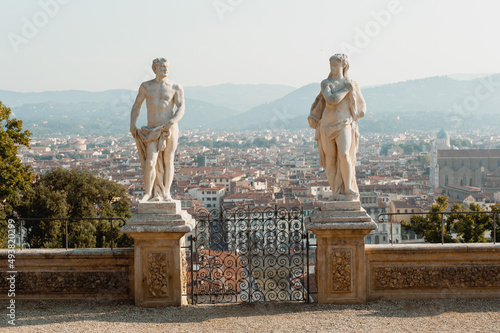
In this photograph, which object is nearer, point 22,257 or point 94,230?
point 22,257

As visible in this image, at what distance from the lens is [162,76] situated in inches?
284

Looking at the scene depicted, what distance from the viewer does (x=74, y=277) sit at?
742cm

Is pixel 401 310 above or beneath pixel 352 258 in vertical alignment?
beneath

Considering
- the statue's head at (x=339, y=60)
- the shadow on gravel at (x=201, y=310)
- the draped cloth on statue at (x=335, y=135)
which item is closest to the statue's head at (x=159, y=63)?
the draped cloth on statue at (x=335, y=135)

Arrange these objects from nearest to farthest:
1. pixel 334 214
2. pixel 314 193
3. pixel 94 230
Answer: pixel 334 214
pixel 94 230
pixel 314 193

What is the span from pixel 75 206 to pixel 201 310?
19.0 m

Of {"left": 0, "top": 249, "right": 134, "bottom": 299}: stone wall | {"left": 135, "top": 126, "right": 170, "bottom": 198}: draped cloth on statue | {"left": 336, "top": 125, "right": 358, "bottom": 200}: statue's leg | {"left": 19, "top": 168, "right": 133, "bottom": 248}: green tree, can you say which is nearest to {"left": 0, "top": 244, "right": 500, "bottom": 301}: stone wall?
{"left": 0, "top": 249, "right": 134, "bottom": 299}: stone wall

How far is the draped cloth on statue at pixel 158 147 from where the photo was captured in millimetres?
7059

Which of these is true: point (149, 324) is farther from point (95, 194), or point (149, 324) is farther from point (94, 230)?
point (95, 194)

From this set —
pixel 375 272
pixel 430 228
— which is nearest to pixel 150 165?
pixel 375 272

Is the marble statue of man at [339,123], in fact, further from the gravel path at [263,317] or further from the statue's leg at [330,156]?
the gravel path at [263,317]

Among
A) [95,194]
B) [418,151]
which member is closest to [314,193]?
[95,194]

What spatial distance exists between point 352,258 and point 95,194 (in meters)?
19.8

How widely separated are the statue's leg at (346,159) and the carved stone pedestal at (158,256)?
197 centimetres
